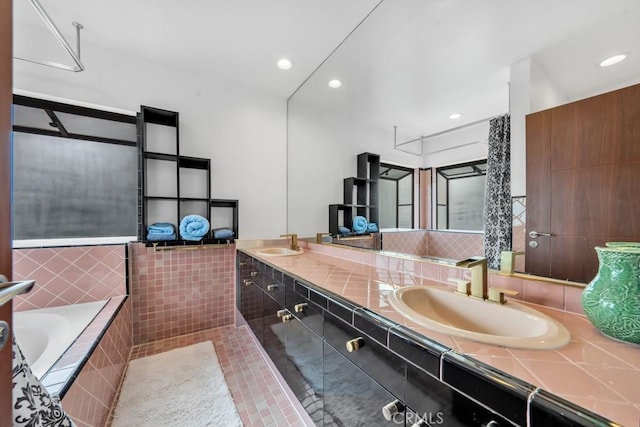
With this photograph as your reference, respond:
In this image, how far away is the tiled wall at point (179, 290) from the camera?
2.13m

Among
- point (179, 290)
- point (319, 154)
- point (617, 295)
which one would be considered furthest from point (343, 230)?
point (179, 290)

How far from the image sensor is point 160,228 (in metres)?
2.05

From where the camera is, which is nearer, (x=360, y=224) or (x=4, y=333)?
(x=4, y=333)

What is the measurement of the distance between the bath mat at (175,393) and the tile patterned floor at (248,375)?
2.8 inches

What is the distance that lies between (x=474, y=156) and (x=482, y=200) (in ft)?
0.66

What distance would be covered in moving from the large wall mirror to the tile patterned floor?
4.26ft

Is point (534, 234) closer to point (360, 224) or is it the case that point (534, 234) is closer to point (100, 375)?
point (360, 224)

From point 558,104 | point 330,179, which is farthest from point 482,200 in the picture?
point 330,179

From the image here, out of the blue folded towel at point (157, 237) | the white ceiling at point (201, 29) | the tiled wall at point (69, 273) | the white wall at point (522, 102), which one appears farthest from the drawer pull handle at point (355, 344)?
the tiled wall at point (69, 273)

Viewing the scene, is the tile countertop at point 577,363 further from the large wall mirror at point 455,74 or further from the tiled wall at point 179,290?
the tiled wall at point 179,290

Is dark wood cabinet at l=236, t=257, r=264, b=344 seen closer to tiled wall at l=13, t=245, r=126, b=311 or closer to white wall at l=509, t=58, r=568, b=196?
tiled wall at l=13, t=245, r=126, b=311

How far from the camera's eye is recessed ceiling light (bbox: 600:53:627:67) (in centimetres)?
71

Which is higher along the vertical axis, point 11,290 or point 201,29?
point 201,29

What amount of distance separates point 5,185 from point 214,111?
220cm
